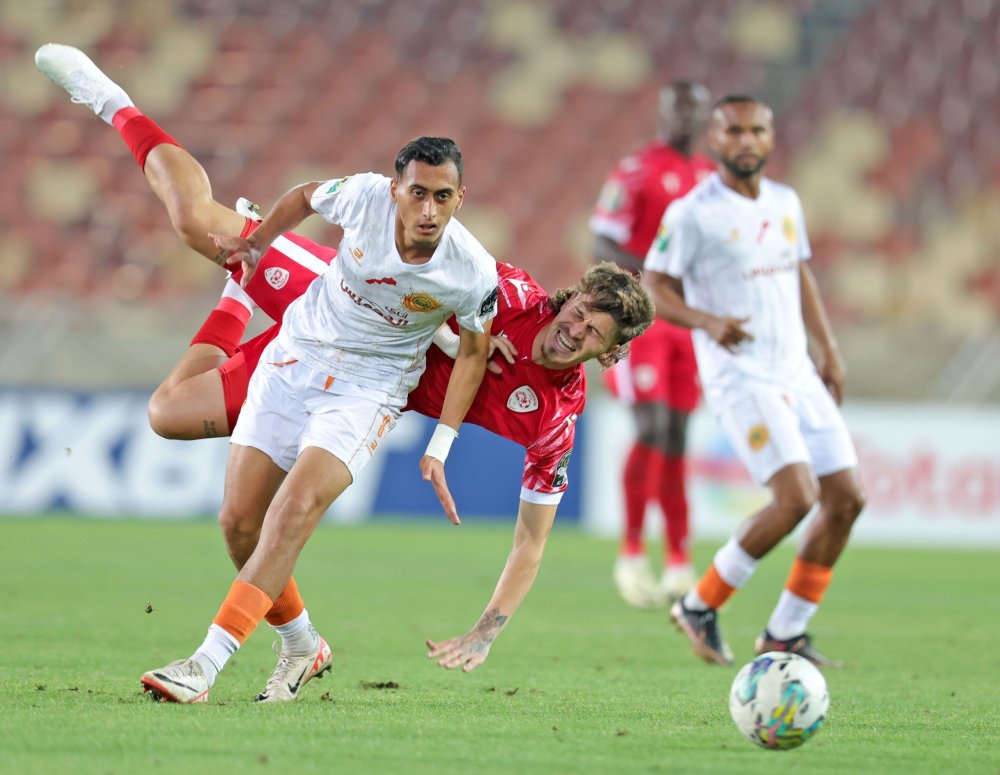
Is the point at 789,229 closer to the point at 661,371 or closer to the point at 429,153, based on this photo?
the point at 661,371

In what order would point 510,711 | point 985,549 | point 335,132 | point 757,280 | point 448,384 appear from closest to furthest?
point 510,711 → point 448,384 → point 757,280 → point 985,549 → point 335,132

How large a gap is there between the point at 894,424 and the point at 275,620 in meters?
8.46

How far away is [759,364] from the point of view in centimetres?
643

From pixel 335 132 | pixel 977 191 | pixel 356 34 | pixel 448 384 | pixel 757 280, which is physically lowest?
pixel 448 384

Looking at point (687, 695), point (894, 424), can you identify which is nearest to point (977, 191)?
point (894, 424)

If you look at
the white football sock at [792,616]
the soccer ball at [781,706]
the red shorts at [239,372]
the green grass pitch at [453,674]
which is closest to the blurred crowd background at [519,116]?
the green grass pitch at [453,674]

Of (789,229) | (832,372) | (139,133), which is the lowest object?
(139,133)

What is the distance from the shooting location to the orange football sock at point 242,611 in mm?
4512

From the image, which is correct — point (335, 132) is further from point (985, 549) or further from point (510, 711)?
point (510, 711)

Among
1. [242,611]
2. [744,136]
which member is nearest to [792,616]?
[744,136]

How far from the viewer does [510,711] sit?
4656 millimetres

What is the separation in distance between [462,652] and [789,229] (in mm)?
2982

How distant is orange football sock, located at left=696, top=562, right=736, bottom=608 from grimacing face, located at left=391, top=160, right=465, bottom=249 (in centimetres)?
235

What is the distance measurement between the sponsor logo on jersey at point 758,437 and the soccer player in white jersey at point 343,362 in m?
1.79
